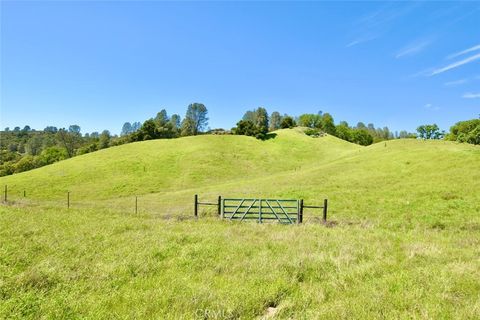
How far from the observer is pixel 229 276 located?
8094 mm

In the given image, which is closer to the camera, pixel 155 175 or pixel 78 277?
pixel 78 277

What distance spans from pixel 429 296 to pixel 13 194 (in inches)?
2178

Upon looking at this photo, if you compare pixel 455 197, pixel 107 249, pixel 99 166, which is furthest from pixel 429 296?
pixel 99 166

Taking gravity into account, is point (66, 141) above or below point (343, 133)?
below

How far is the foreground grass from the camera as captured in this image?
6215mm

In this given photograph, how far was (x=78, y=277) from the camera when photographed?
772 centimetres

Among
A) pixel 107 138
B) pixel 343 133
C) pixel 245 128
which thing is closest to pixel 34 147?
pixel 107 138

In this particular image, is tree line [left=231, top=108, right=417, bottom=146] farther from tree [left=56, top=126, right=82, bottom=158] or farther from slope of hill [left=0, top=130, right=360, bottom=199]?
tree [left=56, top=126, right=82, bottom=158]

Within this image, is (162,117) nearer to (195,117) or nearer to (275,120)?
(195,117)

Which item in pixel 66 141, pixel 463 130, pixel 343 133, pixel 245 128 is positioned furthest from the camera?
pixel 343 133

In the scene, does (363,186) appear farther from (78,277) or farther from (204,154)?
(204,154)

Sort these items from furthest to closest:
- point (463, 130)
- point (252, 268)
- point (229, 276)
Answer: point (463, 130), point (252, 268), point (229, 276)

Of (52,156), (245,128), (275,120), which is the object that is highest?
(275,120)

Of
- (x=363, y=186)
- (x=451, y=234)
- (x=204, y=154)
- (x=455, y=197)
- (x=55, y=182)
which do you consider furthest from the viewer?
(x=204, y=154)
